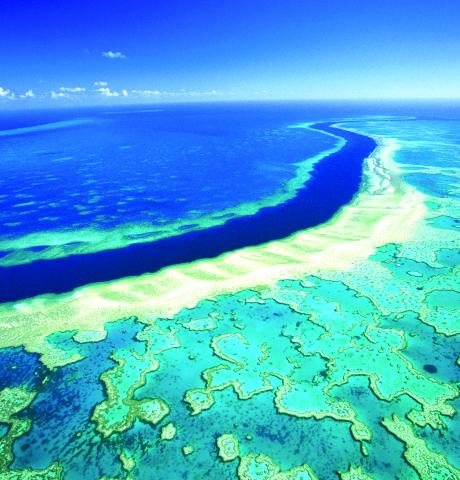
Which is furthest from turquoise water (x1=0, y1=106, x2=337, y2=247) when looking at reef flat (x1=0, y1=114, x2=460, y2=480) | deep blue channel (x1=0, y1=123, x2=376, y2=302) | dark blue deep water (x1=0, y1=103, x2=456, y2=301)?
reef flat (x1=0, y1=114, x2=460, y2=480)

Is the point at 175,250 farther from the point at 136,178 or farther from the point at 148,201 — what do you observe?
the point at 136,178

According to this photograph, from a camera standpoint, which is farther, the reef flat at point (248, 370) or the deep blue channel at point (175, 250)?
the deep blue channel at point (175, 250)

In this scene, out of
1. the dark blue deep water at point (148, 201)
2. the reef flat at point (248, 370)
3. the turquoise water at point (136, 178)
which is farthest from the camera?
the turquoise water at point (136, 178)

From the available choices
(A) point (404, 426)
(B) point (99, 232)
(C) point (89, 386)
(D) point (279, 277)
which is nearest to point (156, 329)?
(C) point (89, 386)

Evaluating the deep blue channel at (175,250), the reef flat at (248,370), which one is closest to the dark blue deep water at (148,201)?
the deep blue channel at (175,250)

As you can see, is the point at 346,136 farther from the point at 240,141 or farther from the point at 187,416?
the point at 187,416

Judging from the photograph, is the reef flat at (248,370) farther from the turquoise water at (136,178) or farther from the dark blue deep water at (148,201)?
the turquoise water at (136,178)

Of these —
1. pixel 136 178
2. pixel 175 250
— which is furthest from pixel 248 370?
pixel 136 178
